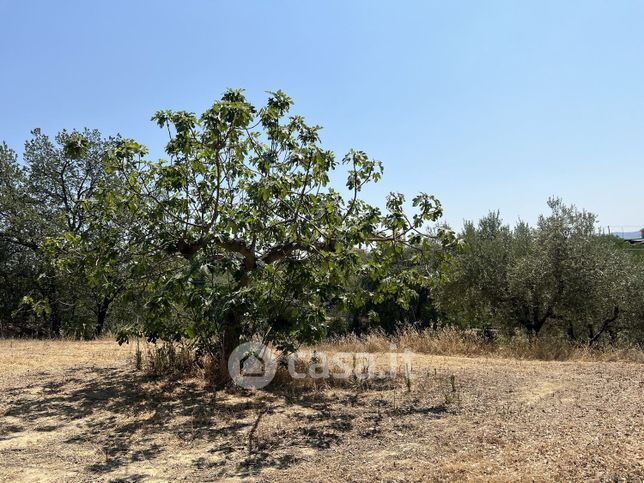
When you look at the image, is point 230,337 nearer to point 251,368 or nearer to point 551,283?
point 251,368

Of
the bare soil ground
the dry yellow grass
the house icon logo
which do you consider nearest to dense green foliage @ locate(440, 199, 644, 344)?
the dry yellow grass

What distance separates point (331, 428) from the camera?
16.1 feet

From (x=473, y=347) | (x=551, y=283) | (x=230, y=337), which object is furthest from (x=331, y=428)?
(x=551, y=283)

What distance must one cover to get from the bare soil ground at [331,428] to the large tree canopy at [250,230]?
971mm

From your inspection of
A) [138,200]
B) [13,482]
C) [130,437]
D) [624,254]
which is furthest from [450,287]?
[13,482]

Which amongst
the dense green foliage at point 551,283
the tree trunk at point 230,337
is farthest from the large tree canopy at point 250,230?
the dense green foliage at point 551,283

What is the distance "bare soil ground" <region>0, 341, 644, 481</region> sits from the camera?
12.3 ft

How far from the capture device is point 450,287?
16828 mm

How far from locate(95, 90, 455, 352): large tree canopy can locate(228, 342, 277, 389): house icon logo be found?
222 millimetres

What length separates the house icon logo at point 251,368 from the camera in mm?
6743

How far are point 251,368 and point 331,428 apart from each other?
245 cm

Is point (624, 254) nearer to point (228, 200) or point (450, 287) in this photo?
point (450, 287)

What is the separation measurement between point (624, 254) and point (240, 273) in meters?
15.4

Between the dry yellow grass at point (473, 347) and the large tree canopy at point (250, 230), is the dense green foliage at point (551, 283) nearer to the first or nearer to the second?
the dry yellow grass at point (473, 347)
